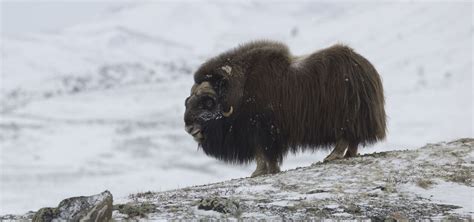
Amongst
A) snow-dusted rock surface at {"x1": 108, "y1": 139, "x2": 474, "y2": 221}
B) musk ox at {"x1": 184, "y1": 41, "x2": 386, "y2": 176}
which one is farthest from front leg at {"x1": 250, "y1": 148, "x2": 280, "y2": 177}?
snow-dusted rock surface at {"x1": 108, "y1": 139, "x2": 474, "y2": 221}

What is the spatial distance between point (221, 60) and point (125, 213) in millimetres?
2488

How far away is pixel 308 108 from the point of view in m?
6.57

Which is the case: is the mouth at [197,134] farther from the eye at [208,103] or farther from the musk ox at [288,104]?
the eye at [208,103]

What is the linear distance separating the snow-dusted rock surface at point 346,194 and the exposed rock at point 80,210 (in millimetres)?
214

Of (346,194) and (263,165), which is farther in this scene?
(263,165)

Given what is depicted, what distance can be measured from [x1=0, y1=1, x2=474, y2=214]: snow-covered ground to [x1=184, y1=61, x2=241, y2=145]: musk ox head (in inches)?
133

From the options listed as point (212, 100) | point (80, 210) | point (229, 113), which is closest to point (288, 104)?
point (229, 113)

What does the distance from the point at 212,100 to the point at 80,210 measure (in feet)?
8.57

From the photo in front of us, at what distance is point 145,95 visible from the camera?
49.6m

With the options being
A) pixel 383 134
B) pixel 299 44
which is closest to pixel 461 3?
pixel 299 44

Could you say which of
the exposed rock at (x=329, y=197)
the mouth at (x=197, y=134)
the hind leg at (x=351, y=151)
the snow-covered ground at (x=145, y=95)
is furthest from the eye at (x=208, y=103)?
the snow-covered ground at (x=145, y=95)

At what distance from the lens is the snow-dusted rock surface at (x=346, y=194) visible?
4.52 m

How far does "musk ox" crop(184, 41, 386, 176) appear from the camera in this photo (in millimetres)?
6500

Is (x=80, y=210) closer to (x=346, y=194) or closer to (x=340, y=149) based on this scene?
(x=346, y=194)
